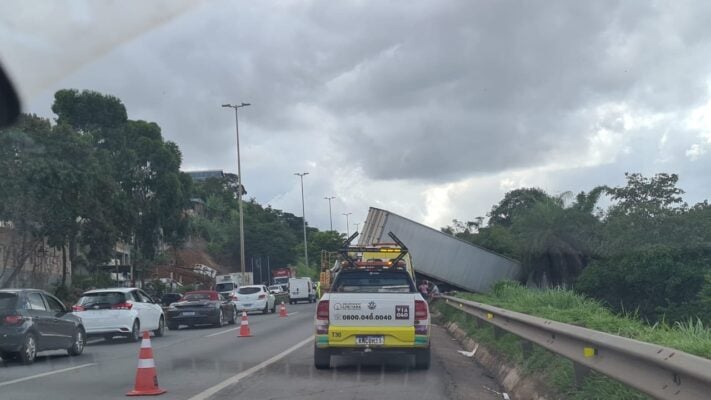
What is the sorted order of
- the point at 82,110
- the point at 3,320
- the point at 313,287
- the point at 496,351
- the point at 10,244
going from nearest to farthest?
the point at 496,351, the point at 3,320, the point at 10,244, the point at 82,110, the point at 313,287

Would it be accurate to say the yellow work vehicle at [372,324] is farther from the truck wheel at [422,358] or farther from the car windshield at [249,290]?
the car windshield at [249,290]

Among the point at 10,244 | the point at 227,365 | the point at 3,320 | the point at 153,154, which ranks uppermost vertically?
the point at 153,154

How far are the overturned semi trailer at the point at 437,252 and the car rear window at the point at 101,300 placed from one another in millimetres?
14525

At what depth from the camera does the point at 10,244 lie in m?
31.8

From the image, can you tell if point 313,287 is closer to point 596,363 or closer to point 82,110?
point 82,110

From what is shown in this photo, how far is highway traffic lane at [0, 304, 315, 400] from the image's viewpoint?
36.9 feet

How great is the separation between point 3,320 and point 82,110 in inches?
1147

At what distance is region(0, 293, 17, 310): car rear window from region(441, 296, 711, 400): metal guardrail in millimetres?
10092

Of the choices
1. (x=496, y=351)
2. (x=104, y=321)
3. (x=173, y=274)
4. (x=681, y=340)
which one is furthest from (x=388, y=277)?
(x=173, y=274)

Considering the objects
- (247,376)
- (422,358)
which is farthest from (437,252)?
(247,376)

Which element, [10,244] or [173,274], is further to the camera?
[173,274]

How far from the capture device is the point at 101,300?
68.5 ft

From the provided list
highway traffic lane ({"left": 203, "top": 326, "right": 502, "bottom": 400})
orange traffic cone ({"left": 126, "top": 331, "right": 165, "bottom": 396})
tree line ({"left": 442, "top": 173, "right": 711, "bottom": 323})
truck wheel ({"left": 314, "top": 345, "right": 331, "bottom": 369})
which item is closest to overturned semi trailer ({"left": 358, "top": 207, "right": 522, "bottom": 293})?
tree line ({"left": 442, "top": 173, "right": 711, "bottom": 323})

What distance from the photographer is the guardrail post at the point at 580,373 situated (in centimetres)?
823
